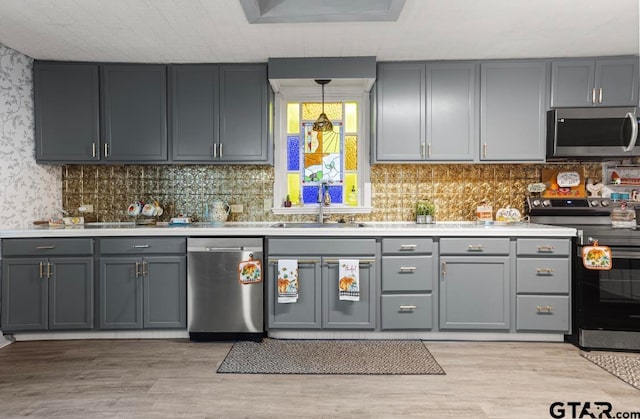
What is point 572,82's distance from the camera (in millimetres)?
3355

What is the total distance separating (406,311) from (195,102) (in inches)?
97.6

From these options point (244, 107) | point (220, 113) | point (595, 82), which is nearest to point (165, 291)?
point (220, 113)

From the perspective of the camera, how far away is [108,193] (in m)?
3.73

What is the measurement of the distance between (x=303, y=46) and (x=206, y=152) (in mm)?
1207

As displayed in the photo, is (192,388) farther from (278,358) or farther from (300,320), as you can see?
(300,320)

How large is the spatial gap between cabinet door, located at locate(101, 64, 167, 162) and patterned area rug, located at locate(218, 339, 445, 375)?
6.03 feet

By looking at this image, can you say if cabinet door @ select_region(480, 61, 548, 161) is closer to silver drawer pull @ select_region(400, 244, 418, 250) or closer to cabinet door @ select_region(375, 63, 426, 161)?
cabinet door @ select_region(375, 63, 426, 161)

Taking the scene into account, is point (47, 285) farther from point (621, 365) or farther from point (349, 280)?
point (621, 365)

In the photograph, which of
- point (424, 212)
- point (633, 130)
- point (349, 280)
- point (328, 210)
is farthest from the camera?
point (328, 210)

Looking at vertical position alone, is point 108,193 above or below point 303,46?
below

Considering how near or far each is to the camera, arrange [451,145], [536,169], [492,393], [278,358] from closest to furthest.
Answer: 1. [492,393]
2. [278,358]
3. [451,145]
4. [536,169]

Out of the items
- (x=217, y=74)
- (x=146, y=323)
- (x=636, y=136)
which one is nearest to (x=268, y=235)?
(x=146, y=323)

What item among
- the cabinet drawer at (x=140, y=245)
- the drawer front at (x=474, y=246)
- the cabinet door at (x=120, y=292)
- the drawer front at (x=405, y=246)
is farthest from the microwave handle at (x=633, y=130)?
the cabinet door at (x=120, y=292)

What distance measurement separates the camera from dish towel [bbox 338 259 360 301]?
10.0 ft
